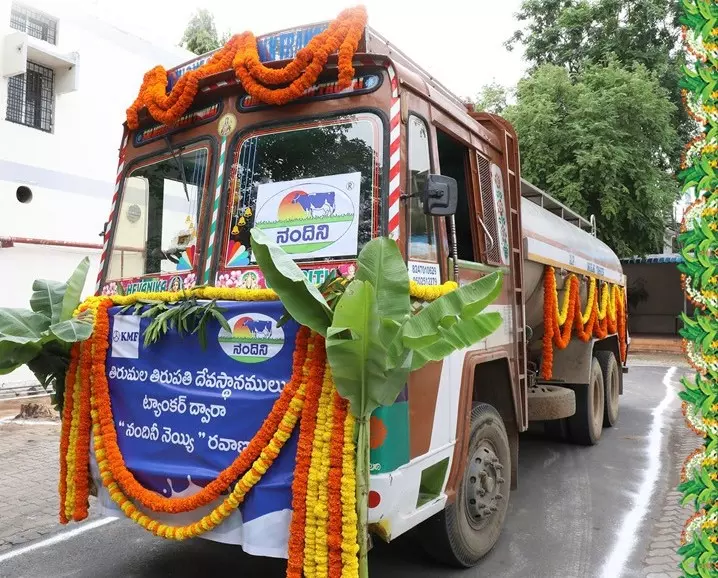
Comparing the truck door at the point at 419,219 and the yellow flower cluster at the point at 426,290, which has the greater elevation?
the truck door at the point at 419,219

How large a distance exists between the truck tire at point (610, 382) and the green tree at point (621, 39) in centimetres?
946

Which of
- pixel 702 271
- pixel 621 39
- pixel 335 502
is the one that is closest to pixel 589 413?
pixel 335 502

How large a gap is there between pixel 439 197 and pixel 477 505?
1942 mm

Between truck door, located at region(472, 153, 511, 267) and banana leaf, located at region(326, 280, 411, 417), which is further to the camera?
truck door, located at region(472, 153, 511, 267)

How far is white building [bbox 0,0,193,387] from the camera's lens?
32.2 ft

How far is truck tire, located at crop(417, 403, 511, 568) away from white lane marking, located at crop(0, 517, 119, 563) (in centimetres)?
254

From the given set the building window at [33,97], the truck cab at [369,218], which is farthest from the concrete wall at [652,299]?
the truck cab at [369,218]

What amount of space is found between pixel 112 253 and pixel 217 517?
2.06m

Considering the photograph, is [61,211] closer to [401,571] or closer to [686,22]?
[401,571]

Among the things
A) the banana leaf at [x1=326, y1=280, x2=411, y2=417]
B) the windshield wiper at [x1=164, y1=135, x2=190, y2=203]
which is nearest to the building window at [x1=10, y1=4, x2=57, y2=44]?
the windshield wiper at [x1=164, y1=135, x2=190, y2=203]

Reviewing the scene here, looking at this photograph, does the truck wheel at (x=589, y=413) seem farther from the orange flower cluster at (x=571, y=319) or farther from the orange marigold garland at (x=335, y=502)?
the orange marigold garland at (x=335, y=502)

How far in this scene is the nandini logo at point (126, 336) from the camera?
133 inches

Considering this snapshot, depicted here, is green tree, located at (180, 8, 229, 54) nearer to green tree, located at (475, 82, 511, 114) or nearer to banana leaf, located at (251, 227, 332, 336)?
green tree, located at (475, 82, 511, 114)

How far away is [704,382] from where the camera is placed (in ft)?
5.64
